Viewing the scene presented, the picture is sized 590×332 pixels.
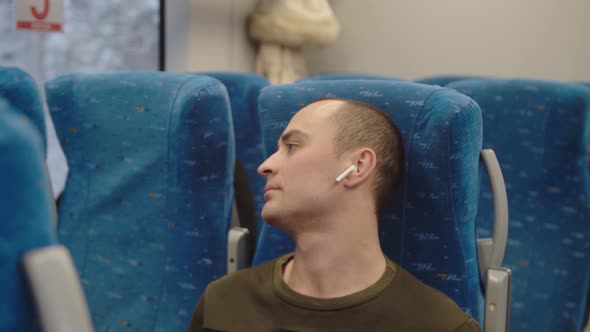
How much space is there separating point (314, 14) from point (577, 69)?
145cm

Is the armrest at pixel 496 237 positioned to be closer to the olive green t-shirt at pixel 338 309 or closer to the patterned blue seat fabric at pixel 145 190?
the olive green t-shirt at pixel 338 309

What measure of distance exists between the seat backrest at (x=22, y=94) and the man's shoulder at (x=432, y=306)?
688 mm

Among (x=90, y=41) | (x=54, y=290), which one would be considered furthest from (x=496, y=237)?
(x=90, y=41)

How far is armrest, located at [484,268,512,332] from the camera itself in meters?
1.24

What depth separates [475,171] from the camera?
4.05 feet

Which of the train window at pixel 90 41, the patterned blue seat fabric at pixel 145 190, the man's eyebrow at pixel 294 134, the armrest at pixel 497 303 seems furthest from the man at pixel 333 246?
the train window at pixel 90 41

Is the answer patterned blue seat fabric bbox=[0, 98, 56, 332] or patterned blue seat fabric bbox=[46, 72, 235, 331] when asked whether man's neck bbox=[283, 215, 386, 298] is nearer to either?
patterned blue seat fabric bbox=[46, 72, 235, 331]

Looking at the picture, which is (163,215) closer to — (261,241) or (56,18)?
(261,241)

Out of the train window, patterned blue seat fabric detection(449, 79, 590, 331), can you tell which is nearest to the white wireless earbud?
patterned blue seat fabric detection(449, 79, 590, 331)

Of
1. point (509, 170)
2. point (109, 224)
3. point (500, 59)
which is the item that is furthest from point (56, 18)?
point (500, 59)

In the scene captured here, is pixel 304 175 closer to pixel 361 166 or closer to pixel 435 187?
pixel 361 166

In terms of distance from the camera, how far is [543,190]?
1.94 metres

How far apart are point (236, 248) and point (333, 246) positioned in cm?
38

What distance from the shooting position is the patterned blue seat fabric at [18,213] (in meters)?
0.32
